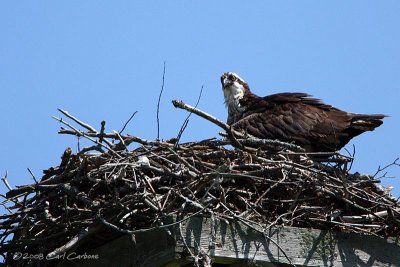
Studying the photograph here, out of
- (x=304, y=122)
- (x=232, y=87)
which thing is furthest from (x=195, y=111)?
(x=232, y=87)

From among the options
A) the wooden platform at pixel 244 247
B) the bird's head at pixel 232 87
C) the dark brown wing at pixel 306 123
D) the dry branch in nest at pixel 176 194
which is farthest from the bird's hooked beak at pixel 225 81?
the wooden platform at pixel 244 247

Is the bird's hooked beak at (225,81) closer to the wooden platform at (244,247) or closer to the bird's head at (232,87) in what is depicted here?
the bird's head at (232,87)

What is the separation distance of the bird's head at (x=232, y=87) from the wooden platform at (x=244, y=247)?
14.2ft

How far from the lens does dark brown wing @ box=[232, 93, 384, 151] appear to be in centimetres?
858

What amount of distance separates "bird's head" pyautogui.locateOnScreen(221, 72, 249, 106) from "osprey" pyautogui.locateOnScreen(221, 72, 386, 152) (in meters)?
1.05

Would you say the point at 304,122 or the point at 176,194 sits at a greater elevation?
the point at 304,122

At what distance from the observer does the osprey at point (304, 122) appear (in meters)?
8.58

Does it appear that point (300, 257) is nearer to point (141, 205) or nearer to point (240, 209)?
point (240, 209)

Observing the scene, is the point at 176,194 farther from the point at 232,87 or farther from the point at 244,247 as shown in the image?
the point at 232,87

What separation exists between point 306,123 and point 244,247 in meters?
3.06

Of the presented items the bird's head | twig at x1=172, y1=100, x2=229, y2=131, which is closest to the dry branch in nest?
twig at x1=172, y1=100, x2=229, y2=131

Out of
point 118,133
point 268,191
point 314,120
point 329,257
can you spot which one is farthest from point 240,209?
point 314,120

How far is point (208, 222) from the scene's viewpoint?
227 inches

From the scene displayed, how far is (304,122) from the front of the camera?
8.66m
